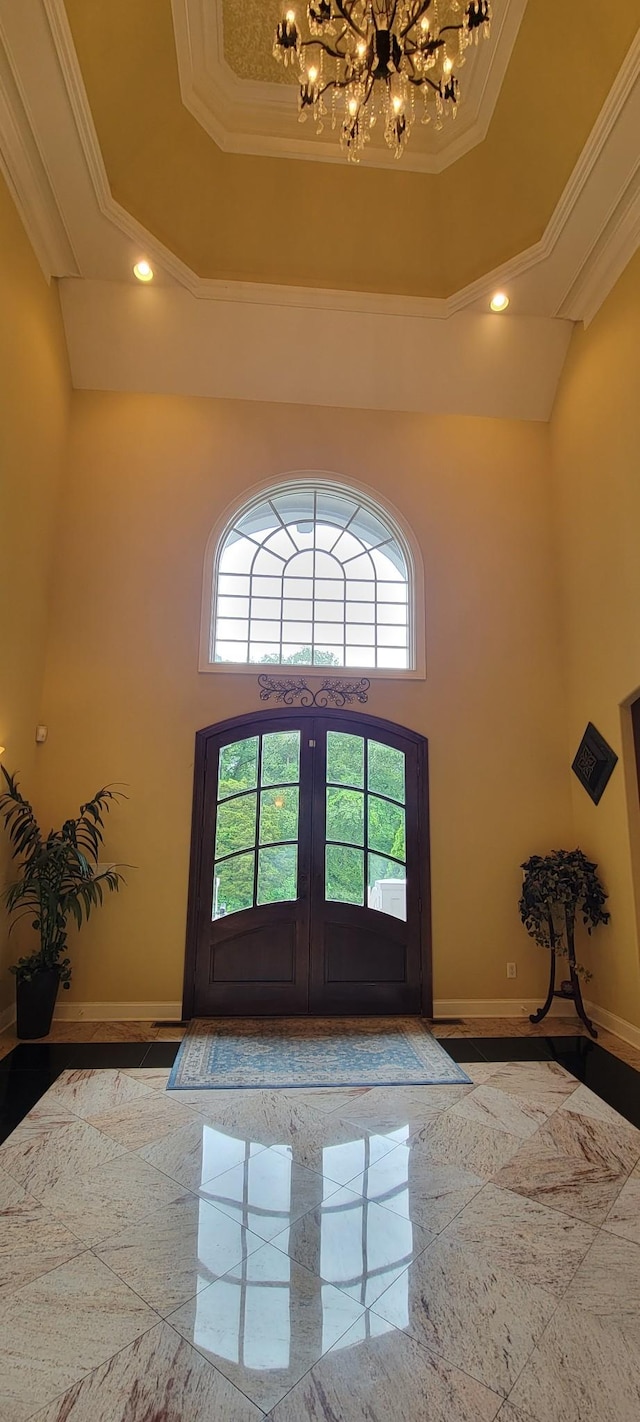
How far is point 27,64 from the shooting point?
3.38 m

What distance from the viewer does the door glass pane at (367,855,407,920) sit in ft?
15.5

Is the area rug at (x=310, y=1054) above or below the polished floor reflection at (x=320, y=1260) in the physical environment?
above

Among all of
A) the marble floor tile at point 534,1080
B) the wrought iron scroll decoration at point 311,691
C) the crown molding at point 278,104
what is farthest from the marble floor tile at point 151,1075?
the crown molding at point 278,104

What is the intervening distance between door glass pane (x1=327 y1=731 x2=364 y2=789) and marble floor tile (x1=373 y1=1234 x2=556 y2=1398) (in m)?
3.07

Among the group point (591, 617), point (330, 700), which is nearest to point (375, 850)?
point (330, 700)

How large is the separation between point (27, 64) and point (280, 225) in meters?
1.70

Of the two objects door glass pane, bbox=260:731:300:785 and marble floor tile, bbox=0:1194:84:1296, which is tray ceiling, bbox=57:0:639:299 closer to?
door glass pane, bbox=260:731:300:785

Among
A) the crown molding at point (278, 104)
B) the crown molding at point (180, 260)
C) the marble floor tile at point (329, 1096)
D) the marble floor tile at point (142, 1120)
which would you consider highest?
the crown molding at point (278, 104)

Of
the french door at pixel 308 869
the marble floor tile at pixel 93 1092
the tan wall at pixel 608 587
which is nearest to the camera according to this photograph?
the marble floor tile at pixel 93 1092

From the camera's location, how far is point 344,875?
15.6 ft

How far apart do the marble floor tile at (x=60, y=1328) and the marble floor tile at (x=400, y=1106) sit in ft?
4.48

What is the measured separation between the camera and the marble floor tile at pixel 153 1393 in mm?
1541

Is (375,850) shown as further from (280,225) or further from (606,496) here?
(280,225)

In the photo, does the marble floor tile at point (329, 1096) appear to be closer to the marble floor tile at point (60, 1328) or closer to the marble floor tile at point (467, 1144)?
the marble floor tile at point (467, 1144)
